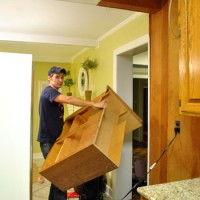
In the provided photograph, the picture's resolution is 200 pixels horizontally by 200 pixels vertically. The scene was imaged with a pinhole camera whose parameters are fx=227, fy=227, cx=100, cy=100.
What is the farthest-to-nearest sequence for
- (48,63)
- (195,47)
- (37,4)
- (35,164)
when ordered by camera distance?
(48,63) → (35,164) → (37,4) → (195,47)

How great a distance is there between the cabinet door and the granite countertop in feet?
1.38

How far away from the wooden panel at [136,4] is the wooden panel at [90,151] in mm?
782

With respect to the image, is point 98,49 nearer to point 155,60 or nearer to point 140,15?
point 140,15

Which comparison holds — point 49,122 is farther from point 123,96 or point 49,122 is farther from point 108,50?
point 108,50

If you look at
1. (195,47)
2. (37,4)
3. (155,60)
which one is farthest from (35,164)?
(195,47)

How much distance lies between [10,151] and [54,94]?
0.72 meters

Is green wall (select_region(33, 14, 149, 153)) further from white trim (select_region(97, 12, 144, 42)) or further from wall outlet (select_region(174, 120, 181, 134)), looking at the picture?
wall outlet (select_region(174, 120, 181, 134))

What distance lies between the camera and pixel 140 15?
2498 mm

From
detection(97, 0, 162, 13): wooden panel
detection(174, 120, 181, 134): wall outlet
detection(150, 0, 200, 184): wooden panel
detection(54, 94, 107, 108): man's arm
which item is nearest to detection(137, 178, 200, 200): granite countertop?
detection(150, 0, 200, 184): wooden panel

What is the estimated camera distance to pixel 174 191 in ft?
3.96

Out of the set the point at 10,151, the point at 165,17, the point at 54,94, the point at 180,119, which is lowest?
the point at 10,151

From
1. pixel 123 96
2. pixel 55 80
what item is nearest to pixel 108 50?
pixel 123 96

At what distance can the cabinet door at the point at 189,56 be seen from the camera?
3.54 ft

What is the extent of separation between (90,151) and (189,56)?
35.1 inches
